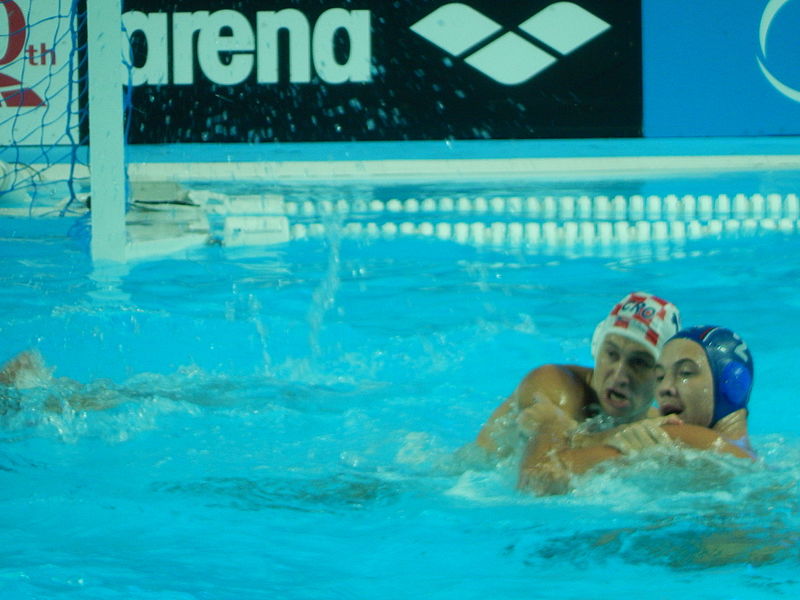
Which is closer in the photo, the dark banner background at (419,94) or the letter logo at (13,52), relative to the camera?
the letter logo at (13,52)

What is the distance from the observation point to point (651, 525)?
259 centimetres

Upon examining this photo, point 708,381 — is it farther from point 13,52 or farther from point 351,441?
point 13,52

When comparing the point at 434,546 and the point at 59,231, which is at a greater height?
the point at 59,231

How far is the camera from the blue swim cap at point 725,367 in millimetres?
2660

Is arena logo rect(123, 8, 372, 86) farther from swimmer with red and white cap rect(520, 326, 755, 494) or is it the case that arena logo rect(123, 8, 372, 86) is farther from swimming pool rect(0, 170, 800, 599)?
swimmer with red and white cap rect(520, 326, 755, 494)

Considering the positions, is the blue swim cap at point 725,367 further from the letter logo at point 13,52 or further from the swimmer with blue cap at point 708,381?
the letter logo at point 13,52

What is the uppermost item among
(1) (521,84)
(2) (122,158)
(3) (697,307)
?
(1) (521,84)

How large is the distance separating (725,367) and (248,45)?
25.1ft

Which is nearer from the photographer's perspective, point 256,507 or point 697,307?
point 256,507

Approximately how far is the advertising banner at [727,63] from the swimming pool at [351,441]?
3.79 meters

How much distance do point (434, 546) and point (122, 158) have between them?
122 inches

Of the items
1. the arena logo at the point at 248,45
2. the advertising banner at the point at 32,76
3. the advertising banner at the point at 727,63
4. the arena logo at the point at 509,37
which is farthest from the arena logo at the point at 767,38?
the advertising banner at the point at 32,76

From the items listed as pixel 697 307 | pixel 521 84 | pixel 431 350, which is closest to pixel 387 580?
pixel 431 350

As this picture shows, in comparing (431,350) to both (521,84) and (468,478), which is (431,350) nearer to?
(468,478)
